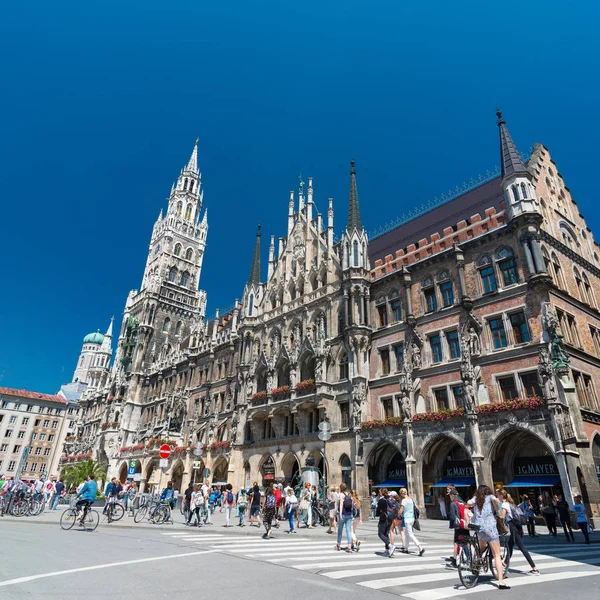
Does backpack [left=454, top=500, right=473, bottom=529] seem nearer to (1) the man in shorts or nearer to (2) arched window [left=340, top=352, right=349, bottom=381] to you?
(1) the man in shorts

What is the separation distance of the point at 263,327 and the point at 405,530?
2926 centimetres

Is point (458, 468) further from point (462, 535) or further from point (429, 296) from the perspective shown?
point (462, 535)

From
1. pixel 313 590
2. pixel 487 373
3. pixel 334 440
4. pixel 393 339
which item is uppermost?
pixel 393 339

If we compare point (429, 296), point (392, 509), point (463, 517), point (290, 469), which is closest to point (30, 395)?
point (290, 469)

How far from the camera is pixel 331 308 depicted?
34438 millimetres

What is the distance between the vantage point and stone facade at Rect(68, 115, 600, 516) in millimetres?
22734

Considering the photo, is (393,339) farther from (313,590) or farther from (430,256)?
(313,590)

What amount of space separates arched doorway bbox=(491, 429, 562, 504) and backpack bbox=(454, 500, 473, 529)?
43.4 feet

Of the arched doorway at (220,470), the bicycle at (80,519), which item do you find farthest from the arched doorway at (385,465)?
the bicycle at (80,519)

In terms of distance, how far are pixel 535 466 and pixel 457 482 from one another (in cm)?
428

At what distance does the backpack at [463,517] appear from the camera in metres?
8.63

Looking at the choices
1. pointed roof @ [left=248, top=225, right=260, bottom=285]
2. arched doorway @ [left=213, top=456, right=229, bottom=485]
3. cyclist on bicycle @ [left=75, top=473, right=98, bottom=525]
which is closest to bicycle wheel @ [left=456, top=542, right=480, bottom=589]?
cyclist on bicycle @ [left=75, top=473, right=98, bottom=525]

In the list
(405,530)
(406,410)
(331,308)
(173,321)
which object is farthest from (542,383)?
(173,321)

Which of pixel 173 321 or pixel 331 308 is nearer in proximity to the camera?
pixel 331 308
